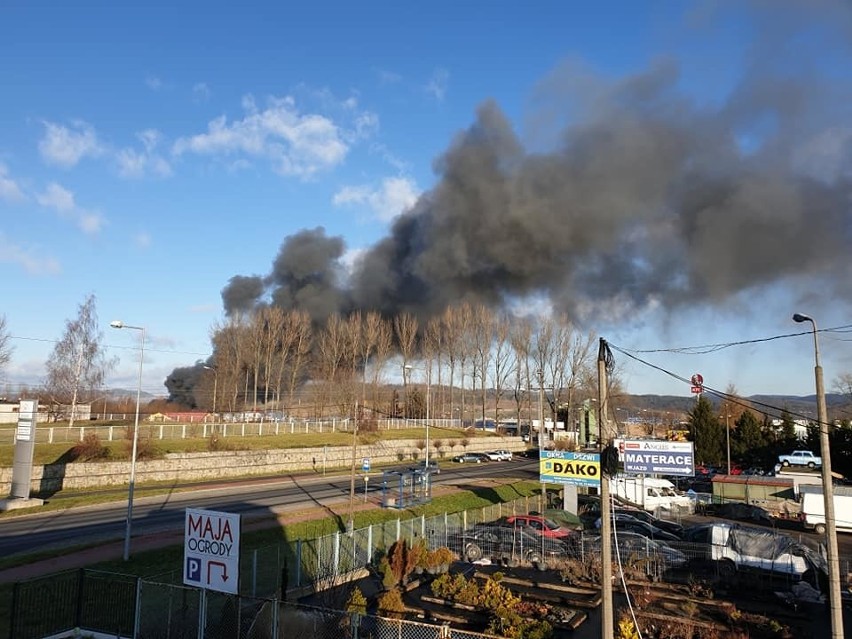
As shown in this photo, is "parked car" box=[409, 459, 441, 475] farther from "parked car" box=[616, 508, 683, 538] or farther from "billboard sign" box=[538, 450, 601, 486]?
"parked car" box=[616, 508, 683, 538]

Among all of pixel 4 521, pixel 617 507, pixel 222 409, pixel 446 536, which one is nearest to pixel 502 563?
pixel 446 536

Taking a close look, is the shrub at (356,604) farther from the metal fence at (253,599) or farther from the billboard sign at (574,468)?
the billboard sign at (574,468)

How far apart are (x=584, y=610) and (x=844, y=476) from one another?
38.2 m

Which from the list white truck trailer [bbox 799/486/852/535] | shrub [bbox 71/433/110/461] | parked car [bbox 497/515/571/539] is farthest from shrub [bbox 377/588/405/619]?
shrub [bbox 71/433/110/461]

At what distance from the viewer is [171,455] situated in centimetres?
3688

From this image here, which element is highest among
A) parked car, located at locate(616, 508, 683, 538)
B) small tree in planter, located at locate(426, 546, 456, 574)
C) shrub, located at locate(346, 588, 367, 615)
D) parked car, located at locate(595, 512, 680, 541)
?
shrub, located at locate(346, 588, 367, 615)

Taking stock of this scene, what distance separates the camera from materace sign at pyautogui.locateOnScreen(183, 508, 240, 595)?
9742 millimetres

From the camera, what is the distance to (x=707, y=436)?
54812 mm

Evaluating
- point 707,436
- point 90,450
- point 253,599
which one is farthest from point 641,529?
point 707,436

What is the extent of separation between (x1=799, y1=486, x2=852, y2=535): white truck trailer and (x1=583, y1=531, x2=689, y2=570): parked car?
1273cm

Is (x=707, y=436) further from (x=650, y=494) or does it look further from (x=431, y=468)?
(x=431, y=468)

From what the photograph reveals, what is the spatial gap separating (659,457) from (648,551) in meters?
14.7

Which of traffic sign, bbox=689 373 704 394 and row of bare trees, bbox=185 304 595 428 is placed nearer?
traffic sign, bbox=689 373 704 394

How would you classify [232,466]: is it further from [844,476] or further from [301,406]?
[844,476]
